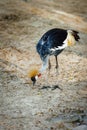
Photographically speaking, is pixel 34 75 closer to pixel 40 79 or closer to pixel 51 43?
pixel 40 79

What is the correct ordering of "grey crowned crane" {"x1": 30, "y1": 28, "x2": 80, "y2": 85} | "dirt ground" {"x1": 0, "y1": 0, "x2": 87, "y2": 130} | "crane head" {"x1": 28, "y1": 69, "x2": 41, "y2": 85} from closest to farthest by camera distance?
"dirt ground" {"x1": 0, "y1": 0, "x2": 87, "y2": 130} < "crane head" {"x1": 28, "y1": 69, "x2": 41, "y2": 85} < "grey crowned crane" {"x1": 30, "y1": 28, "x2": 80, "y2": 85}

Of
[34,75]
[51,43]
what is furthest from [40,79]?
[51,43]

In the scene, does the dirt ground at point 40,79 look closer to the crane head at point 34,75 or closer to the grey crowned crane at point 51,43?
the crane head at point 34,75

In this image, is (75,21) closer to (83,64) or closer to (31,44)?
(31,44)

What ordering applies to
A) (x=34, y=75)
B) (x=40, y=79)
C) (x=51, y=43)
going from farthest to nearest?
(x=40, y=79), (x=51, y=43), (x=34, y=75)

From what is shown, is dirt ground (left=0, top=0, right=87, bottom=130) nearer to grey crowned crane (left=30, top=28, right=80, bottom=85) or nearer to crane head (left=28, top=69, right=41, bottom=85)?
crane head (left=28, top=69, right=41, bottom=85)

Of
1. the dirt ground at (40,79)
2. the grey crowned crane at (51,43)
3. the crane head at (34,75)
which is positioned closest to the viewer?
the dirt ground at (40,79)

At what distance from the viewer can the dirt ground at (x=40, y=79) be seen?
659 cm

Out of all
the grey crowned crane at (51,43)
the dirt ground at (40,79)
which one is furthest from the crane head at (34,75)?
the dirt ground at (40,79)

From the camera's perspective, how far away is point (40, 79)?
812 centimetres

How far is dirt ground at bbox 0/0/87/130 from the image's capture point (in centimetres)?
659

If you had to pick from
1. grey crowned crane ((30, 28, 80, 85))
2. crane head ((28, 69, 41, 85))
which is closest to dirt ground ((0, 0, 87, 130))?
crane head ((28, 69, 41, 85))

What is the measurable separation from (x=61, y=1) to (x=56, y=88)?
712 centimetres

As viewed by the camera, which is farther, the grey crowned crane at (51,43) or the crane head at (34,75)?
the grey crowned crane at (51,43)
